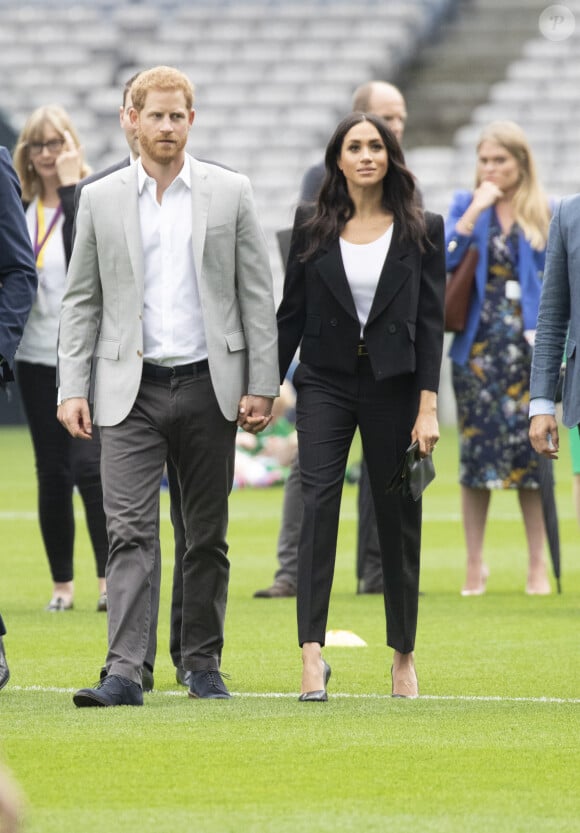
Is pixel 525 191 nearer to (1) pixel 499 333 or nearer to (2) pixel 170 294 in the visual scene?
(1) pixel 499 333

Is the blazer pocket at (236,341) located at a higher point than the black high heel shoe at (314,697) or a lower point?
higher

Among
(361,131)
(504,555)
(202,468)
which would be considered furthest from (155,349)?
(504,555)

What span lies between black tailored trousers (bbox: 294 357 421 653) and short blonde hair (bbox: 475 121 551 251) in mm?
3159

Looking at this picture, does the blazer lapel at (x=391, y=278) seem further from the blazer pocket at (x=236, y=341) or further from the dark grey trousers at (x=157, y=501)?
the dark grey trousers at (x=157, y=501)

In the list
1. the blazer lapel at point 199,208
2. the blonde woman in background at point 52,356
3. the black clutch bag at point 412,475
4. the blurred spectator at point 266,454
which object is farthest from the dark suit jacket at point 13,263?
the blurred spectator at point 266,454

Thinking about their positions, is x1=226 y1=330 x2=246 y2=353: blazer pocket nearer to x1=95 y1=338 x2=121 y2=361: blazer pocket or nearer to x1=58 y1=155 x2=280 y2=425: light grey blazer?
x1=58 y1=155 x2=280 y2=425: light grey blazer

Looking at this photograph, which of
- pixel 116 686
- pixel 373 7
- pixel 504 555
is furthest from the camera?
pixel 373 7

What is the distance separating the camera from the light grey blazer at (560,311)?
5680mm

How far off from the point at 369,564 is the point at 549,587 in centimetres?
87

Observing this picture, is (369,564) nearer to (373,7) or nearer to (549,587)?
(549,587)

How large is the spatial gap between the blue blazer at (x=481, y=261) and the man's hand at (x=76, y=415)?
11.2 ft

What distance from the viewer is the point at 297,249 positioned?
604cm

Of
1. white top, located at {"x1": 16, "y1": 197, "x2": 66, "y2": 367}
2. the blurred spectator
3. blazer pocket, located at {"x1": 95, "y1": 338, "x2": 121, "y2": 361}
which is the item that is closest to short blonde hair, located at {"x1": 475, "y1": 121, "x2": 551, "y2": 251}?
white top, located at {"x1": 16, "y1": 197, "x2": 66, "y2": 367}

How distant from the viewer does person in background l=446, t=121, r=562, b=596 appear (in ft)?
29.5
